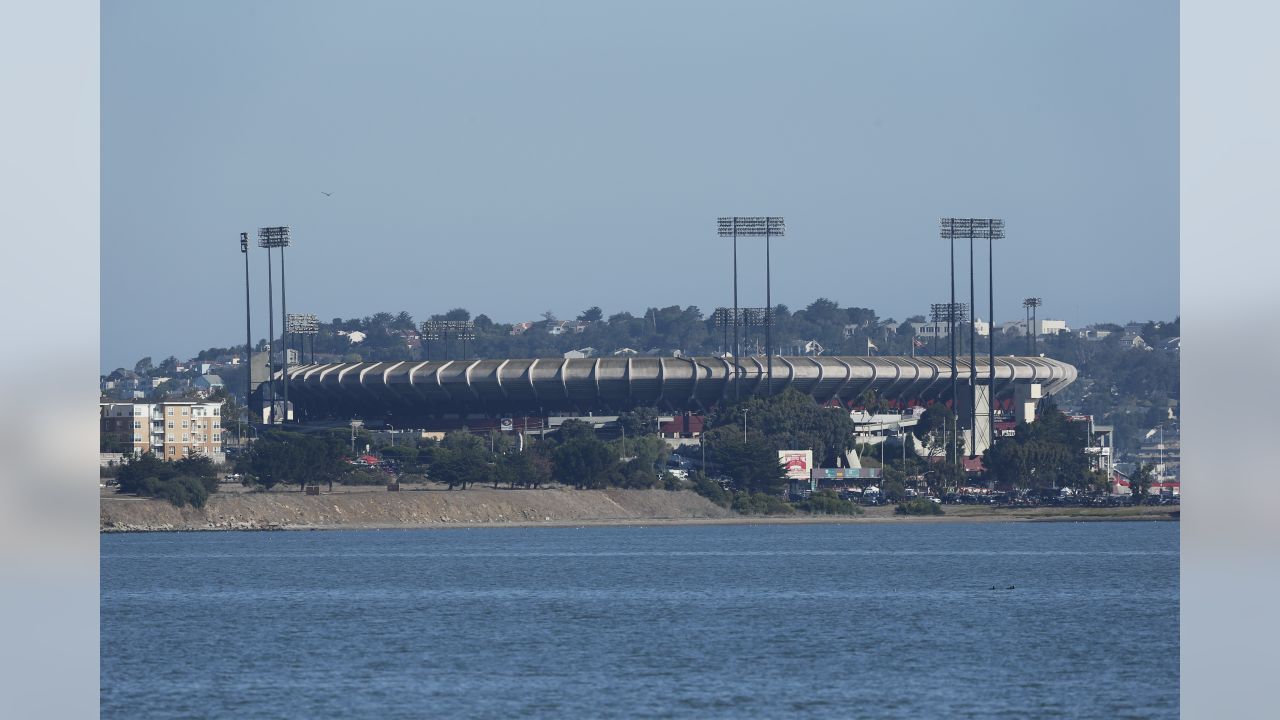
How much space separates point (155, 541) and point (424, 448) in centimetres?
3217

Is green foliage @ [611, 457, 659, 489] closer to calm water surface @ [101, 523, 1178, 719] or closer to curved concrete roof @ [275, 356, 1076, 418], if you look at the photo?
curved concrete roof @ [275, 356, 1076, 418]

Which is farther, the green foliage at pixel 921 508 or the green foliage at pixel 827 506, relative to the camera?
the green foliage at pixel 921 508

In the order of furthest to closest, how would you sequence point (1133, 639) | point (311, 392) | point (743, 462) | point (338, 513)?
point (311, 392)
point (743, 462)
point (338, 513)
point (1133, 639)

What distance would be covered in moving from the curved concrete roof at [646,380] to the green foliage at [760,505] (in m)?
32.9

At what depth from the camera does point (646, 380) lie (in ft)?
611

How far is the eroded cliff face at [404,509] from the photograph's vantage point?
12850 cm

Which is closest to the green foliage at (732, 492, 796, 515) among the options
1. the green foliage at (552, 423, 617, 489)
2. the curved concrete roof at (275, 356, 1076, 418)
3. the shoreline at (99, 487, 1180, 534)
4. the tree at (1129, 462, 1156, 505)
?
the shoreline at (99, 487, 1180, 534)

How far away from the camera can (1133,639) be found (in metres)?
53.1

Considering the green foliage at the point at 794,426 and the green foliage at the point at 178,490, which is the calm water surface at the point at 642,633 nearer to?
the green foliage at the point at 178,490

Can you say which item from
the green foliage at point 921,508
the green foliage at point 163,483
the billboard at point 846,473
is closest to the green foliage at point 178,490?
the green foliage at point 163,483

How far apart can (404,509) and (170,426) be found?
2318 inches

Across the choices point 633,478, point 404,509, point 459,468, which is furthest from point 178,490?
point 633,478
